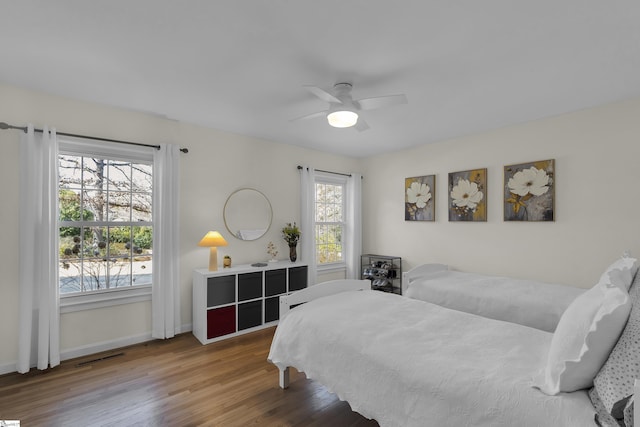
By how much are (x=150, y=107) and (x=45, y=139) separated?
2.99 ft

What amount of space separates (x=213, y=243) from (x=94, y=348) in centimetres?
149

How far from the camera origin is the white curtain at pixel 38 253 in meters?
2.55

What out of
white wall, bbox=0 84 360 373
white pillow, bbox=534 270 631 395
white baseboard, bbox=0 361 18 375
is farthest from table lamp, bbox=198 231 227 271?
white pillow, bbox=534 270 631 395

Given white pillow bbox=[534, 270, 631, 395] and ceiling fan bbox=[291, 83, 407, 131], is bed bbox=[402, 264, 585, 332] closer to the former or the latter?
white pillow bbox=[534, 270, 631, 395]

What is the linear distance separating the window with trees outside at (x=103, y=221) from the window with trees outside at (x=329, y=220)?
2469 millimetres

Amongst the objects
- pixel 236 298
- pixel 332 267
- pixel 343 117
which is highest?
pixel 343 117

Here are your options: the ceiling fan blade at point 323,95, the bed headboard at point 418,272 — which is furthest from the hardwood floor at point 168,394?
the ceiling fan blade at point 323,95

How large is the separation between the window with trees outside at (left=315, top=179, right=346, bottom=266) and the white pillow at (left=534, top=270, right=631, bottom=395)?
12.3ft

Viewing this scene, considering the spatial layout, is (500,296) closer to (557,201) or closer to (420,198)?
(557,201)

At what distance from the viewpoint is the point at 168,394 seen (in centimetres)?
229

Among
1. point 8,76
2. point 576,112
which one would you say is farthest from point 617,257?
point 8,76

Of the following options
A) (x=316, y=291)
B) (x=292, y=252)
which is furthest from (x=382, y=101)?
(x=292, y=252)

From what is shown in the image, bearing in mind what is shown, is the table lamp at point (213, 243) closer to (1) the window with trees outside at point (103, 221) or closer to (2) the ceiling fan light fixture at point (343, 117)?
(1) the window with trees outside at point (103, 221)

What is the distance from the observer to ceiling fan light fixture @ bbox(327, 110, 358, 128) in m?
2.42
